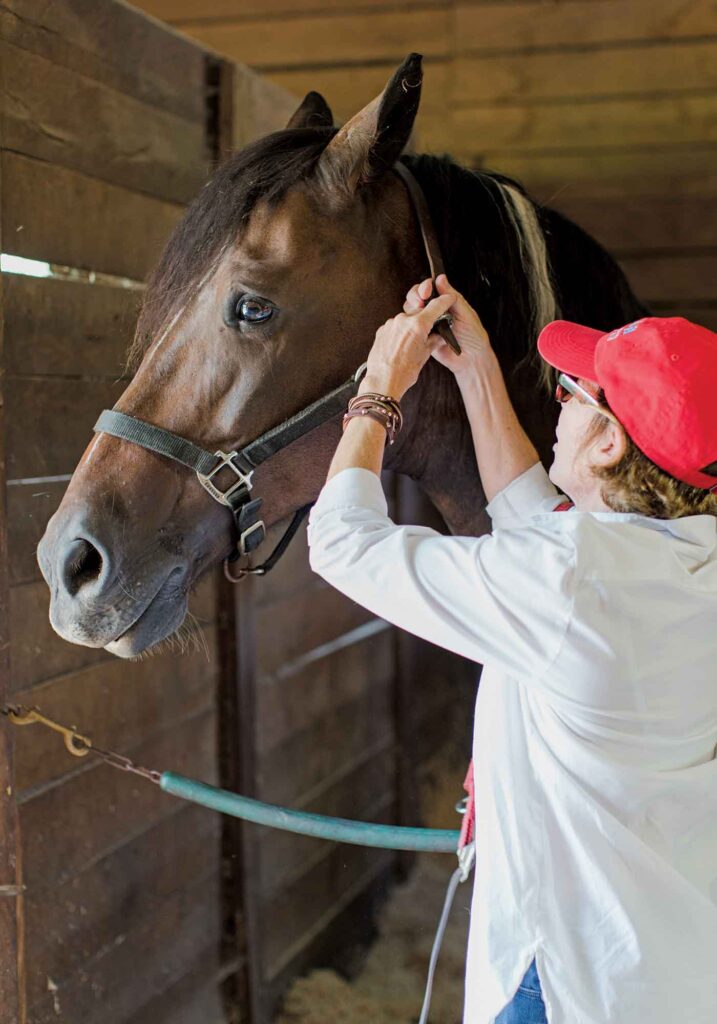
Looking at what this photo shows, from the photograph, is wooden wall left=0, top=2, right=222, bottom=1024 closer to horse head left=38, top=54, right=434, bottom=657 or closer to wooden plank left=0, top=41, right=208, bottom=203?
wooden plank left=0, top=41, right=208, bottom=203

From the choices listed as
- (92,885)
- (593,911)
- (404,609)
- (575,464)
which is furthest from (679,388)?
(92,885)

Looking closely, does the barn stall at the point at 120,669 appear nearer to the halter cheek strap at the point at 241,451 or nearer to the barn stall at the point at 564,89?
the halter cheek strap at the point at 241,451

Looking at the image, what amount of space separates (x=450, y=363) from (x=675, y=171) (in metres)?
1.74

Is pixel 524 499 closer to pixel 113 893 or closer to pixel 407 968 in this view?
pixel 113 893

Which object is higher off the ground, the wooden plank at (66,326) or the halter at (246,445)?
the wooden plank at (66,326)

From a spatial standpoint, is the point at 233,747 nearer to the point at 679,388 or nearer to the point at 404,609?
Result: the point at 404,609

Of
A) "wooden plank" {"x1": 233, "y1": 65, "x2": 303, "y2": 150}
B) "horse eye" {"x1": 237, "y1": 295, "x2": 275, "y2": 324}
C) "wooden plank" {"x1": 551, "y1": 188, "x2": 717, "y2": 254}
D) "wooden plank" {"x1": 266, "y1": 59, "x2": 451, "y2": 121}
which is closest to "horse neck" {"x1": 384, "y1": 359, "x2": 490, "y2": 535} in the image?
"horse eye" {"x1": 237, "y1": 295, "x2": 275, "y2": 324}

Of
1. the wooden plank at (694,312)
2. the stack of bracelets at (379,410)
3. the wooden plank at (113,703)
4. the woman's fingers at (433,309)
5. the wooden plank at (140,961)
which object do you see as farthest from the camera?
the wooden plank at (694,312)

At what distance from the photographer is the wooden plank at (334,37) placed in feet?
8.80

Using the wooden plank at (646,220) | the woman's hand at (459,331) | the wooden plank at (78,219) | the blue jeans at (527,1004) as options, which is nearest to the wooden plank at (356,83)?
the wooden plank at (646,220)

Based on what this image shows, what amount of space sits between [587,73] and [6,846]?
2394 mm

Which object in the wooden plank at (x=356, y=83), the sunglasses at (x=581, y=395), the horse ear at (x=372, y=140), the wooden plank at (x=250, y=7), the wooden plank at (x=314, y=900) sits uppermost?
the wooden plank at (x=250, y=7)

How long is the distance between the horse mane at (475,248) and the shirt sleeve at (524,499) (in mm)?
186

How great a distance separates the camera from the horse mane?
1.23 m
